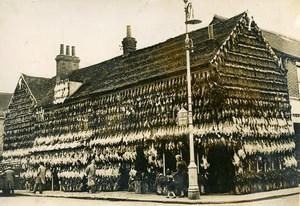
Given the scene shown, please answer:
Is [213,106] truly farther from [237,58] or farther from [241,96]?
[237,58]

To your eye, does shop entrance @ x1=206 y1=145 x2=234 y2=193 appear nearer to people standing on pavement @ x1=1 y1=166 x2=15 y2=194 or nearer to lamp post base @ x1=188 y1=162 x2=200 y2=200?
lamp post base @ x1=188 y1=162 x2=200 y2=200

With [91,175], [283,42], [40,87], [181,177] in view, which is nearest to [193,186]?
[181,177]

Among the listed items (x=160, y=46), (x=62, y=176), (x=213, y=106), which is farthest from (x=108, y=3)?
(x=62, y=176)

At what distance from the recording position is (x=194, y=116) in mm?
12844

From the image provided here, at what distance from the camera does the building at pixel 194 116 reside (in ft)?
40.7

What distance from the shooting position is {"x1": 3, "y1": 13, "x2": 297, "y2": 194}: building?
1240cm

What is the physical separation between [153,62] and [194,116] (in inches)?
145

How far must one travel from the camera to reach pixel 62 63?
21531 millimetres

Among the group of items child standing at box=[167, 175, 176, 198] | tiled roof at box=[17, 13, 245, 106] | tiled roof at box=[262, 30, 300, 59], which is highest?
tiled roof at box=[262, 30, 300, 59]

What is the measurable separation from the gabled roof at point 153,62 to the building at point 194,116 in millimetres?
56

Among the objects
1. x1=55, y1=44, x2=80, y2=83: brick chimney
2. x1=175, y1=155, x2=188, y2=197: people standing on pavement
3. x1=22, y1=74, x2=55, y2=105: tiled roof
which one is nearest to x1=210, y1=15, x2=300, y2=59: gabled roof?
x1=175, y1=155, x2=188, y2=197: people standing on pavement

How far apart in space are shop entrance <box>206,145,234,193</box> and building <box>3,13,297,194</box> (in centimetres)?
3

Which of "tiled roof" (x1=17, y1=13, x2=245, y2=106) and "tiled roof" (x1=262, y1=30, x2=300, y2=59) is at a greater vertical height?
"tiled roof" (x1=262, y1=30, x2=300, y2=59)

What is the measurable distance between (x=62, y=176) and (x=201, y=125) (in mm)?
8291
